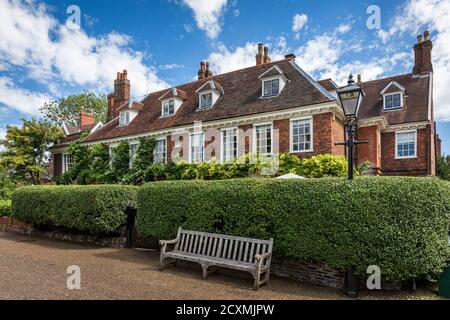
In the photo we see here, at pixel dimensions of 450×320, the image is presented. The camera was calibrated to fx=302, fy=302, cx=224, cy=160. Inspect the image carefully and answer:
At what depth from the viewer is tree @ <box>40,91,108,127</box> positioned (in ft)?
158

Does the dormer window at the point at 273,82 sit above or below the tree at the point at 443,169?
above

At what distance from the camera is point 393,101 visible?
21.1 m

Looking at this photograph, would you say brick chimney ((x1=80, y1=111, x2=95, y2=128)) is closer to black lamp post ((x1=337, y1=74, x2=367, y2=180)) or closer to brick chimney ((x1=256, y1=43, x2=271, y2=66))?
brick chimney ((x1=256, y1=43, x2=271, y2=66))

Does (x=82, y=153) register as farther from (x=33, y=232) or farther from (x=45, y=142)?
(x=33, y=232)

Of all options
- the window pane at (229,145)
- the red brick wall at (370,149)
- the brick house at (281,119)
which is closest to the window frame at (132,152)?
the brick house at (281,119)

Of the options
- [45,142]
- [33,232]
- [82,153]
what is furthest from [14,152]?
[33,232]

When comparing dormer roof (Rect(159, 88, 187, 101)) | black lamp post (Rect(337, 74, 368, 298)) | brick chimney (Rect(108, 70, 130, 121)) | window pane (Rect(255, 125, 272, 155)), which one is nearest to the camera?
black lamp post (Rect(337, 74, 368, 298))

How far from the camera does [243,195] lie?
322 inches

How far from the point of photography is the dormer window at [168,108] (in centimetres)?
2089

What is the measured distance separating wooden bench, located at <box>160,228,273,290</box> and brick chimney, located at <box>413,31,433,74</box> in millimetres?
21692

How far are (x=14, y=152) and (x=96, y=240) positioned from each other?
1787 centimetres

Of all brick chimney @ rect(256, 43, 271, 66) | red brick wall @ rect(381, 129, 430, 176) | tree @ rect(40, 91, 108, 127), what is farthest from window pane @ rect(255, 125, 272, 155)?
tree @ rect(40, 91, 108, 127)

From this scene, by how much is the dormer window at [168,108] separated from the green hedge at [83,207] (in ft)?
30.4

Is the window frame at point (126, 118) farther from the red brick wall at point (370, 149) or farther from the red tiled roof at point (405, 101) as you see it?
the red tiled roof at point (405, 101)
